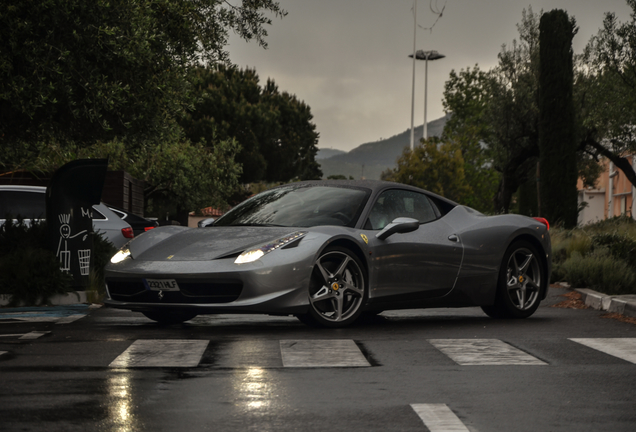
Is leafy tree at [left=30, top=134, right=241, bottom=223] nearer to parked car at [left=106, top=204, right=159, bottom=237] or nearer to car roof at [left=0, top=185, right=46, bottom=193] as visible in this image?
parked car at [left=106, top=204, right=159, bottom=237]

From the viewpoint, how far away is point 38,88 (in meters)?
12.7

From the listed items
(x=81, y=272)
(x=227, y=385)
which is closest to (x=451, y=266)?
(x=227, y=385)

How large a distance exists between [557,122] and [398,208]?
78.9ft

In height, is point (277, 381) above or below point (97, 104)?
below

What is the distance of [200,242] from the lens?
855 centimetres

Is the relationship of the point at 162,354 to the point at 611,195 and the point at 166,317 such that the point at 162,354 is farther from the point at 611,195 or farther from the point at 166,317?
the point at 611,195

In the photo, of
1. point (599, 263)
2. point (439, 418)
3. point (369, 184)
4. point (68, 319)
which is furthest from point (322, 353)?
point (599, 263)

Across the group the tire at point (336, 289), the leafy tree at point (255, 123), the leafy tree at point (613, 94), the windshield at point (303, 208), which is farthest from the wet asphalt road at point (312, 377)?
the leafy tree at point (255, 123)

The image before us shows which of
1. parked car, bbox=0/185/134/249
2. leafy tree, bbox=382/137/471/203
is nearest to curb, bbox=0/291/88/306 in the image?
parked car, bbox=0/185/134/249

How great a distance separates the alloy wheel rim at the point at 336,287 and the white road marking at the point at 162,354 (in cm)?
127

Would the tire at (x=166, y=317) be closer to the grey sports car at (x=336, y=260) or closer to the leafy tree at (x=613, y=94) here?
the grey sports car at (x=336, y=260)

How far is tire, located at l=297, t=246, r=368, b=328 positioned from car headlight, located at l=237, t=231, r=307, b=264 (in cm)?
28

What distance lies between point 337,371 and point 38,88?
26.1 ft

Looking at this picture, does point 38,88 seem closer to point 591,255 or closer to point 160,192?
point 591,255
